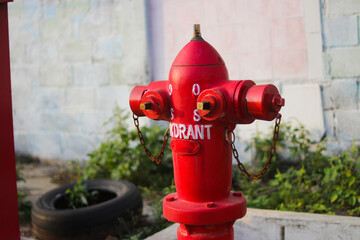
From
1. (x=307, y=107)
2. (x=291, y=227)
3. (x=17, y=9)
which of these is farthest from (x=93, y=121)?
(x=291, y=227)

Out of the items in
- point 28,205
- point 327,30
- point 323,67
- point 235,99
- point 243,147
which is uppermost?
point 327,30

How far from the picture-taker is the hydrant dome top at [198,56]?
2039 millimetres

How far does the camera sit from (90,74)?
5.89 meters

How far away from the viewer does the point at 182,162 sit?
2.07m

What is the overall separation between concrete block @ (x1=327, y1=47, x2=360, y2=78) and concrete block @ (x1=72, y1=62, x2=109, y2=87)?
274cm

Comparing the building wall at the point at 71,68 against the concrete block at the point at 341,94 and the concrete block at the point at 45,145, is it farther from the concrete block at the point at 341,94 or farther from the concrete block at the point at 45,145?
the concrete block at the point at 341,94

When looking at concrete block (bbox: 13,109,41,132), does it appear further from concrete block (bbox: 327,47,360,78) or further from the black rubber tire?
concrete block (bbox: 327,47,360,78)

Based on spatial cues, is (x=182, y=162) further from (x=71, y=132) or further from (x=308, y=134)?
(x=71, y=132)

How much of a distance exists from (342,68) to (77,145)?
137 inches

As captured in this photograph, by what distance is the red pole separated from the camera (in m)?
2.51

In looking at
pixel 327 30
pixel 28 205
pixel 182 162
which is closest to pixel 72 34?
pixel 28 205

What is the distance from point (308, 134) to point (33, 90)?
3899 mm

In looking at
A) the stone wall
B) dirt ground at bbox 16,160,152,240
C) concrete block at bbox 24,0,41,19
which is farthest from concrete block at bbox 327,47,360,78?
concrete block at bbox 24,0,41,19

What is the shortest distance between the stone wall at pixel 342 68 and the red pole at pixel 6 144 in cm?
307
